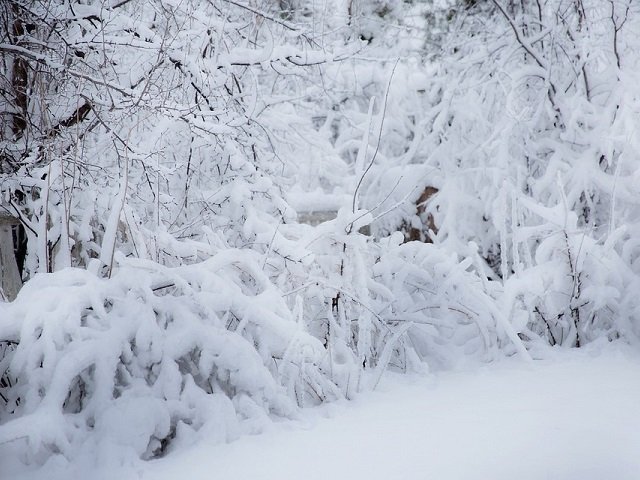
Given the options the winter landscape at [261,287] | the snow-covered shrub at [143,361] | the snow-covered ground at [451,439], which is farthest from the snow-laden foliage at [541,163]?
the snow-covered shrub at [143,361]

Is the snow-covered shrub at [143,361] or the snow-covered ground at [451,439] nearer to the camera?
the snow-covered ground at [451,439]

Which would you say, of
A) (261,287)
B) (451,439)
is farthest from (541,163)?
(451,439)

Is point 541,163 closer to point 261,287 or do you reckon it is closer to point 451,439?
point 261,287

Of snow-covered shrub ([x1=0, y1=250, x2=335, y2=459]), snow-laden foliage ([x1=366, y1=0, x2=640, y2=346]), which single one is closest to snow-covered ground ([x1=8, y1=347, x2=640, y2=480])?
snow-covered shrub ([x1=0, y1=250, x2=335, y2=459])

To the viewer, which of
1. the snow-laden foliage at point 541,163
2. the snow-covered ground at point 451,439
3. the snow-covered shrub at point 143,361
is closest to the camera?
the snow-covered ground at point 451,439

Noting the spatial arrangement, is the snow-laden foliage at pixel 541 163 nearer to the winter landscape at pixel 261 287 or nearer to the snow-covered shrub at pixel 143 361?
the winter landscape at pixel 261 287

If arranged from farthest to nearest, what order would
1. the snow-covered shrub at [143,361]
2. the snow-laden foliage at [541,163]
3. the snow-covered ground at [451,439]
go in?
the snow-laden foliage at [541,163] → the snow-covered shrub at [143,361] → the snow-covered ground at [451,439]

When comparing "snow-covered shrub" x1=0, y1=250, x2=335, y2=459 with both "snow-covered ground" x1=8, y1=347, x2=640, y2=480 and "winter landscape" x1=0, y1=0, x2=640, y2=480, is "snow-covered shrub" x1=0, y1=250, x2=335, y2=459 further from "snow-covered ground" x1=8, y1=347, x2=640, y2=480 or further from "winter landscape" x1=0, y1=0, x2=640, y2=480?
"snow-covered ground" x1=8, y1=347, x2=640, y2=480

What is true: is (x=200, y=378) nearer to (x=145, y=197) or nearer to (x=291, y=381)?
(x=291, y=381)

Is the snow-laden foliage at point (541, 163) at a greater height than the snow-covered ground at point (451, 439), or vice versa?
the snow-laden foliage at point (541, 163)

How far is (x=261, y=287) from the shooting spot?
11.4 ft

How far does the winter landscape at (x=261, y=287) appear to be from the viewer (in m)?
2.48

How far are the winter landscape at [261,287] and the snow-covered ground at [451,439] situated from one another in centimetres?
2

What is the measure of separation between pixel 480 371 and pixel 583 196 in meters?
3.31
